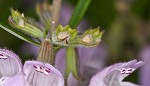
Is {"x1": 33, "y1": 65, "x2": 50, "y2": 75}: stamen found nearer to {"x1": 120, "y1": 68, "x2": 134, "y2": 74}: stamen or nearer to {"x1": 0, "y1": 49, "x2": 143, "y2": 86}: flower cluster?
{"x1": 0, "y1": 49, "x2": 143, "y2": 86}: flower cluster

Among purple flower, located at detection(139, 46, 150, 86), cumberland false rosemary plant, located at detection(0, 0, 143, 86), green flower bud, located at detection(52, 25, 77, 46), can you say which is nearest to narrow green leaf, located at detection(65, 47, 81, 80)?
cumberland false rosemary plant, located at detection(0, 0, 143, 86)

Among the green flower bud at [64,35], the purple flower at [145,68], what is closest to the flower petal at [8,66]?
the green flower bud at [64,35]

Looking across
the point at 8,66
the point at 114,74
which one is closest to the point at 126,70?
the point at 114,74

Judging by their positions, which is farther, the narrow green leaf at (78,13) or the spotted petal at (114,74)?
the narrow green leaf at (78,13)

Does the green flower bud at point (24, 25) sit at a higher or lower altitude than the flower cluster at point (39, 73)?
higher

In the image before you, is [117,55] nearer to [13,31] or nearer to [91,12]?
[91,12]

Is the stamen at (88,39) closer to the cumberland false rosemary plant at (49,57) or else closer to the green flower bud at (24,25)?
the cumberland false rosemary plant at (49,57)

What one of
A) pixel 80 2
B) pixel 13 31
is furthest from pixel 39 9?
pixel 13 31
